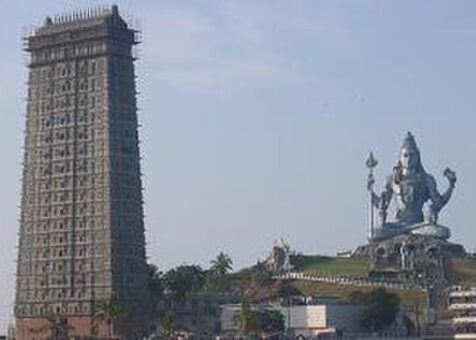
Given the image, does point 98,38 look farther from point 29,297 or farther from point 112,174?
point 29,297

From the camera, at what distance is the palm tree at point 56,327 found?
17765cm

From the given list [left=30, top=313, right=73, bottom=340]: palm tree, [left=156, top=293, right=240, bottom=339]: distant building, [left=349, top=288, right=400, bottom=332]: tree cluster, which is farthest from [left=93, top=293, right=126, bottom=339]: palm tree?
[left=349, top=288, right=400, bottom=332]: tree cluster

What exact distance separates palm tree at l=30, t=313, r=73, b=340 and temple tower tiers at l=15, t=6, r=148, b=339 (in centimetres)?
76

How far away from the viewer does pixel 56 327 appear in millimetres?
178875

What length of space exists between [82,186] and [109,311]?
18983mm

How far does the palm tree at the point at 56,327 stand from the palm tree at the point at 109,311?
4850 millimetres

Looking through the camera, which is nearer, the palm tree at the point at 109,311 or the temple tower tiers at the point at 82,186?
the palm tree at the point at 109,311

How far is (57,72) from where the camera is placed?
189 m

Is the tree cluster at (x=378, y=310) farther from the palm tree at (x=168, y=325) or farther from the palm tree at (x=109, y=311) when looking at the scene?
the palm tree at (x=109, y=311)

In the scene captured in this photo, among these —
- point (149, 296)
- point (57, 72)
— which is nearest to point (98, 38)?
point (57, 72)

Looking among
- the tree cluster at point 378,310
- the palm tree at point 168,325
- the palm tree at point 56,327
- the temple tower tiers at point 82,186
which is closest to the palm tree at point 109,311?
the temple tower tiers at point 82,186

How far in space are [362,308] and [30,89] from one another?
55.6 m

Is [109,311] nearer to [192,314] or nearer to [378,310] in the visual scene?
[192,314]

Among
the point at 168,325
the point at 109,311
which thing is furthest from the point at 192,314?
the point at 109,311
